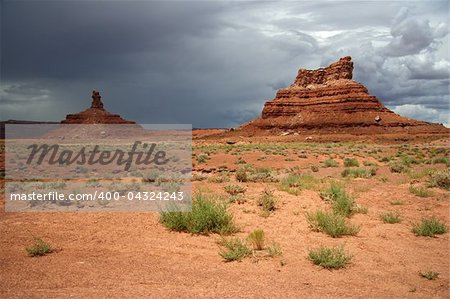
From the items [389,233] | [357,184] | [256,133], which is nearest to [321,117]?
[256,133]

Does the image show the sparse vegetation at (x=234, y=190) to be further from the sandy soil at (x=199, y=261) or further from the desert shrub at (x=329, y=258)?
the desert shrub at (x=329, y=258)

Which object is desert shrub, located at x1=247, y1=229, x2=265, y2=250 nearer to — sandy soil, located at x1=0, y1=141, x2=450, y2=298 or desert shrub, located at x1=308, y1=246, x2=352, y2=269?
sandy soil, located at x1=0, y1=141, x2=450, y2=298

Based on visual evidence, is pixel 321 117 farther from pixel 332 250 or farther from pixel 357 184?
pixel 332 250

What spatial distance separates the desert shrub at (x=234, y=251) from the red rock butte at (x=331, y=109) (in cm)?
7474

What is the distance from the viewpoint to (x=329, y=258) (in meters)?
6.34

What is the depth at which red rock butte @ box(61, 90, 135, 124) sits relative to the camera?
126 metres

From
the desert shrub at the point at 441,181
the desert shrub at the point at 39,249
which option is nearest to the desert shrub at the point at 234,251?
the desert shrub at the point at 39,249

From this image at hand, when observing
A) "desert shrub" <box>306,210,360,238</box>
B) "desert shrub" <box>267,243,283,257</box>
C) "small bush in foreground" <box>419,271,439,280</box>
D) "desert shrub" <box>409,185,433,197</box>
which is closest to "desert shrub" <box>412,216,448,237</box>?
"desert shrub" <box>306,210,360,238</box>

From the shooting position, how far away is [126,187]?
1450cm

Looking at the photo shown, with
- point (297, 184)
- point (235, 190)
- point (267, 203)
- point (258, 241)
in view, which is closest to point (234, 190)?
point (235, 190)

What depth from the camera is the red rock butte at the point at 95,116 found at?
12575 cm

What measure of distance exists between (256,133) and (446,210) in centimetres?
7970

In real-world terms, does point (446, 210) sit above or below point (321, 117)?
below

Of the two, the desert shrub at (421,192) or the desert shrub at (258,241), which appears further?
the desert shrub at (421,192)
